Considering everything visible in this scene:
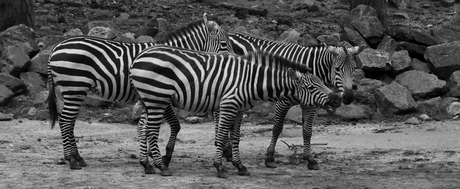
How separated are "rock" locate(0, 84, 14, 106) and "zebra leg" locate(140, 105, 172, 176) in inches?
219

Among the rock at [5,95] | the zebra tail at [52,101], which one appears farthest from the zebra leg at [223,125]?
the rock at [5,95]

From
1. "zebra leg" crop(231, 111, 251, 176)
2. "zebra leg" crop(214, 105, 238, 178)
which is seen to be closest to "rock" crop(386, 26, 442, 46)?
"zebra leg" crop(231, 111, 251, 176)

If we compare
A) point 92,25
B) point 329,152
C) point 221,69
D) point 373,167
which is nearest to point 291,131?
point 329,152

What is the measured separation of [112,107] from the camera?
50.8 ft

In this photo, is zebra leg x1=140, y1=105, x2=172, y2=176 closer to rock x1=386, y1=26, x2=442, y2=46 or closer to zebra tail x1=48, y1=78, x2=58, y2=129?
zebra tail x1=48, y1=78, x2=58, y2=129

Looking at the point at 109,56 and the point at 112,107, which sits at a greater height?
the point at 109,56

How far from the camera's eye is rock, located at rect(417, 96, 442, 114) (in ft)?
49.4

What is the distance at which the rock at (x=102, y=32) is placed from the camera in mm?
17566

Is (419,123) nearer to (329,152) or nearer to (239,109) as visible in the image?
(329,152)

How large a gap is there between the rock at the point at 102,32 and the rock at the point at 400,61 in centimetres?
593

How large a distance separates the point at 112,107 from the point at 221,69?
559cm

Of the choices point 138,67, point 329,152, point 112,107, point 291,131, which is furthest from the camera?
point 112,107

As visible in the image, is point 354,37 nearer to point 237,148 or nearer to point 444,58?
point 444,58

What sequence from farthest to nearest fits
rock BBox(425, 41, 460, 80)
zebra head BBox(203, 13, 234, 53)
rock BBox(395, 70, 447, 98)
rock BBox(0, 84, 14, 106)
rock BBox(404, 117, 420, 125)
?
rock BBox(425, 41, 460, 80)
rock BBox(395, 70, 447, 98)
rock BBox(0, 84, 14, 106)
rock BBox(404, 117, 420, 125)
zebra head BBox(203, 13, 234, 53)
